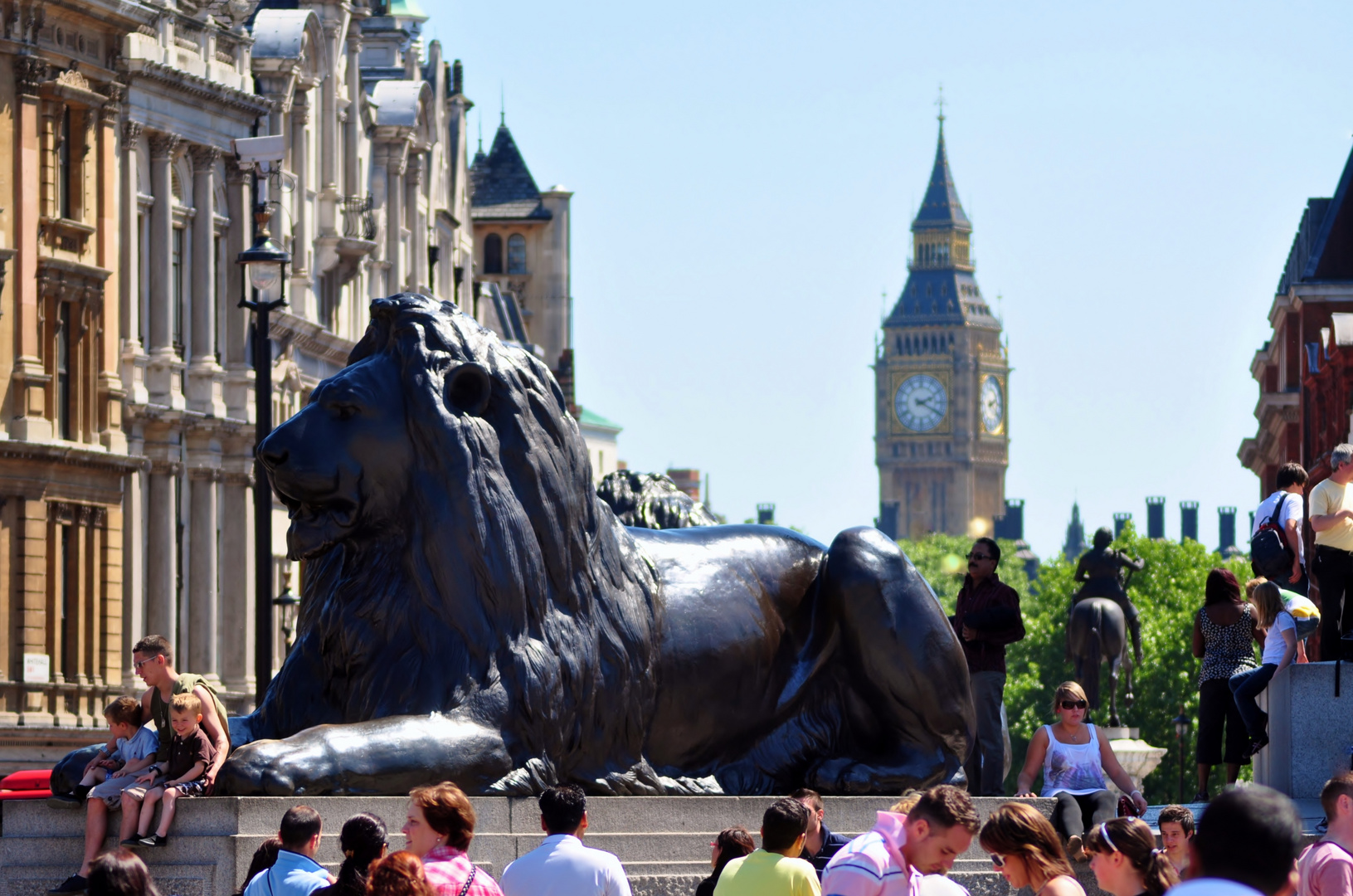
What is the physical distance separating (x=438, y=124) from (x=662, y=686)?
59716mm

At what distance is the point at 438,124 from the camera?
2800 inches

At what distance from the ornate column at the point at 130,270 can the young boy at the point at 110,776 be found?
35412 mm

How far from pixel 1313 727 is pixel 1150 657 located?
68.7 metres

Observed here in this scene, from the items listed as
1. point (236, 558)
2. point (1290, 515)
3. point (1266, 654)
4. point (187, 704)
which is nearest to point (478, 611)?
point (187, 704)

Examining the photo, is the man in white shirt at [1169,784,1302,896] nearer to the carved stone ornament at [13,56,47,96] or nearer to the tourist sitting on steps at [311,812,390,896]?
the tourist sitting on steps at [311,812,390,896]

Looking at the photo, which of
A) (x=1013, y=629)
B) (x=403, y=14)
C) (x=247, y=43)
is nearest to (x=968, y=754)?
(x=1013, y=629)

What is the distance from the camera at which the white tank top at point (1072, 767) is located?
13.7 metres

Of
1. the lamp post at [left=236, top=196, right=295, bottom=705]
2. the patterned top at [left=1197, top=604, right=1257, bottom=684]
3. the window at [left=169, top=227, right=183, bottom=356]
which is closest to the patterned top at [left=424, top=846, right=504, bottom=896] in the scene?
the patterned top at [left=1197, top=604, right=1257, bottom=684]

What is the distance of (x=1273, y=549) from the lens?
1634cm

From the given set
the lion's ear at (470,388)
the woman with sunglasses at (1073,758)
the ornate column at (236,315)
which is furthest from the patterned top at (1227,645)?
the ornate column at (236,315)

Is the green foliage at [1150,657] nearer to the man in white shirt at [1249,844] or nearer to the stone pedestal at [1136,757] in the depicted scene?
the stone pedestal at [1136,757]

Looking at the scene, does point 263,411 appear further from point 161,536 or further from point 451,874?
point 161,536

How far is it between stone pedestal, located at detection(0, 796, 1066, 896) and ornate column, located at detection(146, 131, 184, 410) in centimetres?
3771

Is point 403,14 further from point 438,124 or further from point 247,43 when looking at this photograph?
point 247,43
